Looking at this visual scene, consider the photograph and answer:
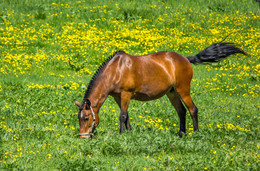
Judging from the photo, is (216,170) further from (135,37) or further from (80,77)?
(135,37)

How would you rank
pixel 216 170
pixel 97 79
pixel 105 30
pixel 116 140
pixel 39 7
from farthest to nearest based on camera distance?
pixel 39 7, pixel 105 30, pixel 97 79, pixel 116 140, pixel 216 170

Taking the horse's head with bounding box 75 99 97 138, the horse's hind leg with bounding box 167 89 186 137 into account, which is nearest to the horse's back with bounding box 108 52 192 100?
the horse's hind leg with bounding box 167 89 186 137

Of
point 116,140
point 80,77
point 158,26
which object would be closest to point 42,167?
A: point 116,140

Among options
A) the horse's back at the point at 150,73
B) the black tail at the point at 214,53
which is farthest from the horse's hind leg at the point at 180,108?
Answer: the black tail at the point at 214,53

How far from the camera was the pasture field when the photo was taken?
7969 mm

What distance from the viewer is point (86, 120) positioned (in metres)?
8.79

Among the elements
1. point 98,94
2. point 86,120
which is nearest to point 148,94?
point 98,94

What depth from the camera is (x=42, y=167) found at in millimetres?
7434

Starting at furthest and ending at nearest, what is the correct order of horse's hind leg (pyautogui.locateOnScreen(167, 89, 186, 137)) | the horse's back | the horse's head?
1. horse's hind leg (pyautogui.locateOnScreen(167, 89, 186, 137))
2. the horse's back
3. the horse's head

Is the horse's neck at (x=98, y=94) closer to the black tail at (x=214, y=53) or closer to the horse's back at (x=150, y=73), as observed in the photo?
the horse's back at (x=150, y=73)

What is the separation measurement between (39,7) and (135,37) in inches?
248

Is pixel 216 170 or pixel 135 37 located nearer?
pixel 216 170

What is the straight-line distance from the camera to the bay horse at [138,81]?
9070 mm

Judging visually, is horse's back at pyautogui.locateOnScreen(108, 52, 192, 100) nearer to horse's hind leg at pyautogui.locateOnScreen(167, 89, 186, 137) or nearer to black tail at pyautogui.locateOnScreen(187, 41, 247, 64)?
horse's hind leg at pyautogui.locateOnScreen(167, 89, 186, 137)
